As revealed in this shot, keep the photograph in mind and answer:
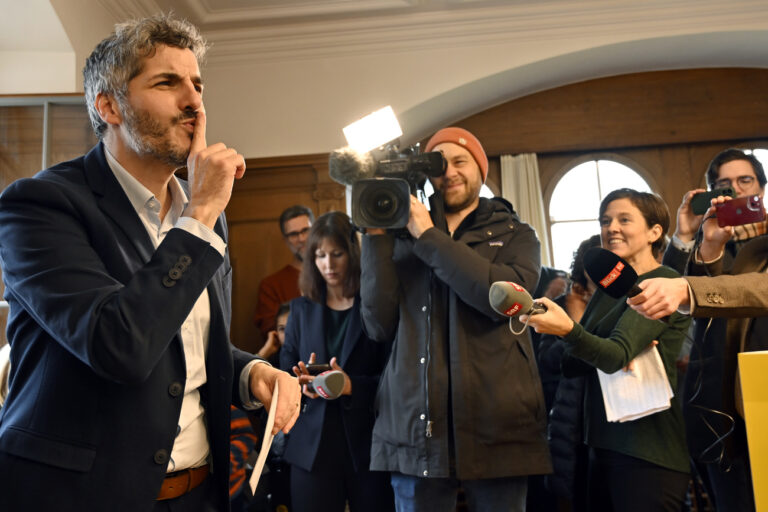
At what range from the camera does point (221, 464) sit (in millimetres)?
1202

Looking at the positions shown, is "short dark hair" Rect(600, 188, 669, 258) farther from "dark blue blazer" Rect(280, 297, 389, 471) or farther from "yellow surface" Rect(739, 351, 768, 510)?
"yellow surface" Rect(739, 351, 768, 510)

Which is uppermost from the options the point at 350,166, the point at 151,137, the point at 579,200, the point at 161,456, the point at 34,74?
the point at 34,74

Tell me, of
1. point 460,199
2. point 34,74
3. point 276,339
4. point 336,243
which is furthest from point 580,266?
point 34,74

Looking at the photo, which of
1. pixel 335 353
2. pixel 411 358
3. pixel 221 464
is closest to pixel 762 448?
pixel 221 464

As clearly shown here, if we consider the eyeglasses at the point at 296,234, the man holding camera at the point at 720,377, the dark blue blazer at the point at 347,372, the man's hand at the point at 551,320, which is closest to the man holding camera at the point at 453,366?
the man's hand at the point at 551,320

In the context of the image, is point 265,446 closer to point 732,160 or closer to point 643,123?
point 732,160

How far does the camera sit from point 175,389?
3.59 ft

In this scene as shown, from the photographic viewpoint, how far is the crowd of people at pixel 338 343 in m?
1.01

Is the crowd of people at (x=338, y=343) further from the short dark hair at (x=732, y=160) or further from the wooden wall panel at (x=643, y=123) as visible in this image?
the wooden wall panel at (x=643, y=123)

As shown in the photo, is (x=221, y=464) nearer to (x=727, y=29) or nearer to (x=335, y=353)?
(x=335, y=353)

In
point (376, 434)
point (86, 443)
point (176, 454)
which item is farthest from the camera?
point (376, 434)

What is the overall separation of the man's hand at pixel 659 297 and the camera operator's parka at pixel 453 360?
0.51m

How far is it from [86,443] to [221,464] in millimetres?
266

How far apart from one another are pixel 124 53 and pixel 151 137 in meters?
0.16
